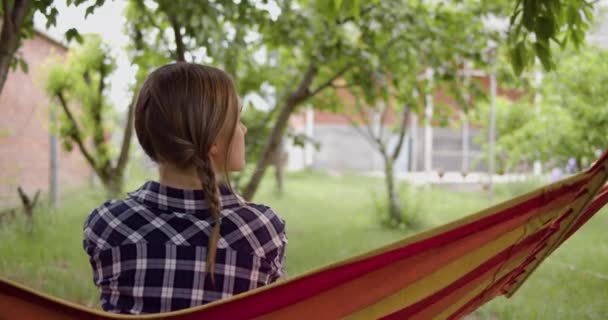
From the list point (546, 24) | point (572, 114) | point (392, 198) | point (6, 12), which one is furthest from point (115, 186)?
point (546, 24)

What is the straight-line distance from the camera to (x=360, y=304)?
1.14 m

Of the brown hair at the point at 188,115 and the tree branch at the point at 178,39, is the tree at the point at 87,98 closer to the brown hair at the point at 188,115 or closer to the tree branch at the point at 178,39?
the tree branch at the point at 178,39

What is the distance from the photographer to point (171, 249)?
106cm

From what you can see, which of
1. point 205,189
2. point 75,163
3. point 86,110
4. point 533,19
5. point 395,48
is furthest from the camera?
point 75,163

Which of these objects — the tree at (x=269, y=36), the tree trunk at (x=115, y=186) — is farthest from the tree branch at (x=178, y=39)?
the tree trunk at (x=115, y=186)

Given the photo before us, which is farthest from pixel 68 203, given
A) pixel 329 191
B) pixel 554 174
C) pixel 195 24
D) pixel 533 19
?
pixel 329 191

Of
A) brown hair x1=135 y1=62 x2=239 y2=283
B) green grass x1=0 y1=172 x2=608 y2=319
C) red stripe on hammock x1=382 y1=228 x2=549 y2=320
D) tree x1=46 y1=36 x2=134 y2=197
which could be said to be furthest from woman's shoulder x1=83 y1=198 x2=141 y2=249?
tree x1=46 y1=36 x2=134 y2=197

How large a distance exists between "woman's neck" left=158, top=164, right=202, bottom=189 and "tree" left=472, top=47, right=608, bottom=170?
1.55 meters

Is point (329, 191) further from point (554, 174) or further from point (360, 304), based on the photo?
point (360, 304)

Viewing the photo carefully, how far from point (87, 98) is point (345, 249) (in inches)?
96.3

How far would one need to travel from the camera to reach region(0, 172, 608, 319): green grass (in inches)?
86.7

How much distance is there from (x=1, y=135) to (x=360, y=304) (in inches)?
148

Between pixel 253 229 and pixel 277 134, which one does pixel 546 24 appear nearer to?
pixel 253 229

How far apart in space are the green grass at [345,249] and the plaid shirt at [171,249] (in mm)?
1312
